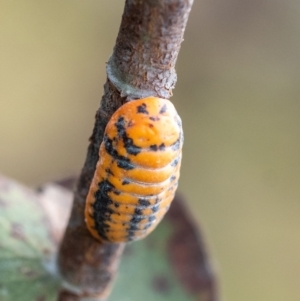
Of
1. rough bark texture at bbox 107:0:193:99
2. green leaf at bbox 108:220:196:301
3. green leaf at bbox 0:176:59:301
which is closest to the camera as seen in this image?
rough bark texture at bbox 107:0:193:99

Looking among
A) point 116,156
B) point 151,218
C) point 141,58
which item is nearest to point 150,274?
point 151,218

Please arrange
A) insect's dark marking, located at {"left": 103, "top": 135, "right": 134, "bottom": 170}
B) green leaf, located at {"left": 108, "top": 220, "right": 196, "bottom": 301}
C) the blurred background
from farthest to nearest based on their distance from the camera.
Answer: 1. the blurred background
2. green leaf, located at {"left": 108, "top": 220, "right": 196, "bottom": 301}
3. insect's dark marking, located at {"left": 103, "top": 135, "right": 134, "bottom": 170}

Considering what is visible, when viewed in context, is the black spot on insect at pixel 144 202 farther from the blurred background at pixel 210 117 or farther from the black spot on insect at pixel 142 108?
the blurred background at pixel 210 117

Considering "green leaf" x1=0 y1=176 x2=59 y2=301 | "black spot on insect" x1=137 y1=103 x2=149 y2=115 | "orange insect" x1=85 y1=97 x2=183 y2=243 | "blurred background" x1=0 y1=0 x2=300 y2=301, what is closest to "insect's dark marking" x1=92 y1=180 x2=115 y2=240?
"orange insect" x1=85 y1=97 x2=183 y2=243

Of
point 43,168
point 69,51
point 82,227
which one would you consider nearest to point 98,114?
point 82,227

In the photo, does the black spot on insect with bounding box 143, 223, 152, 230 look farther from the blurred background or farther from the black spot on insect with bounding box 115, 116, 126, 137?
the blurred background

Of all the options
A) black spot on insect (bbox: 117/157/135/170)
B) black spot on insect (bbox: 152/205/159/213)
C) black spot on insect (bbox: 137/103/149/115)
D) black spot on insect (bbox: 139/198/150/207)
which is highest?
black spot on insect (bbox: 137/103/149/115)

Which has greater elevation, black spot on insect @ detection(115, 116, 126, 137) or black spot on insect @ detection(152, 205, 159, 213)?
black spot on insect @ detection(115, 116, 126, 137)
